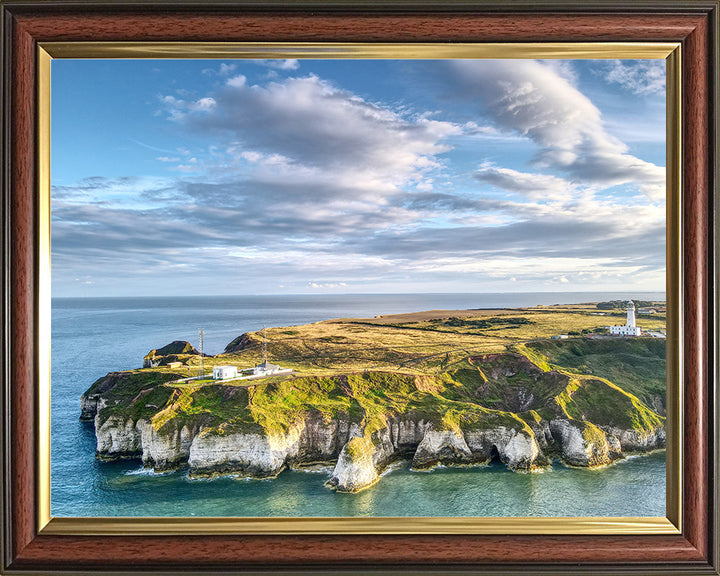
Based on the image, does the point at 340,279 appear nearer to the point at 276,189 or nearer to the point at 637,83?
the point at 276,189

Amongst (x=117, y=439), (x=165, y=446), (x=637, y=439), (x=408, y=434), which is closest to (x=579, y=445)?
(x=637, y=439)

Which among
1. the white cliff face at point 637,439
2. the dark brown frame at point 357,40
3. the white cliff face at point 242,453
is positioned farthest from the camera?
the white cliff face at point 242,453

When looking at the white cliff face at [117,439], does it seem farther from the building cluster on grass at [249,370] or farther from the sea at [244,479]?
the building cluster on grass at [249,370]

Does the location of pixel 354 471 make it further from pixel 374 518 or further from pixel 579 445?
pixel 579 445

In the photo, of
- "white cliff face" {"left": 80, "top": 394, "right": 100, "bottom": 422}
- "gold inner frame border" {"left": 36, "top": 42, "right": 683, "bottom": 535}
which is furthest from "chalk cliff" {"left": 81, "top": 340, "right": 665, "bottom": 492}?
"gold inner frame border" {"left": 36, "top": 42, "right": 683, "bottom": 535}

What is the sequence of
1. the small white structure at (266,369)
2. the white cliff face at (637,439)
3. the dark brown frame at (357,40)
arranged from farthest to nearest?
the small white structure at (266,369) < the white cliff face at (637,439) < the dark brown frame at (357,40)

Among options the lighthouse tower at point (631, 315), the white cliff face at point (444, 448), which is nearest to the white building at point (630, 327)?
the lighthouse tower at point (631, 315)

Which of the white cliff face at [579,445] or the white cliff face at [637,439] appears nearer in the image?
the white cliff face at [637,439]
